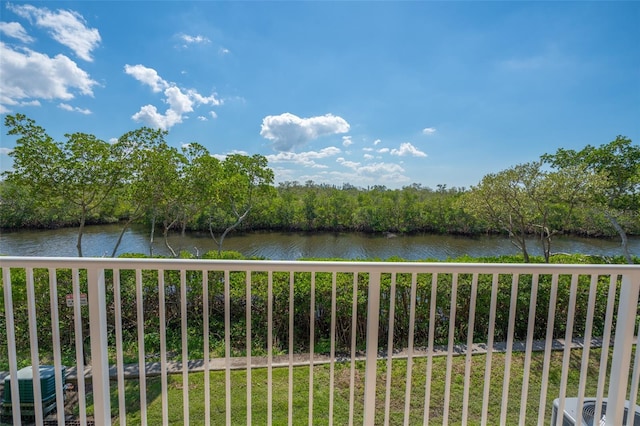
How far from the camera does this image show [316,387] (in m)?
2.69

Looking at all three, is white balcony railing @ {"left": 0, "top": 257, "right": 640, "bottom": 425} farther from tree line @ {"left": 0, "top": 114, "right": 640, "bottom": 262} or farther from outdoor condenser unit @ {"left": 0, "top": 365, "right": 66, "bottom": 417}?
tree line @ {"left": 0, "top": 114, "right": 640, "bottom": 262}

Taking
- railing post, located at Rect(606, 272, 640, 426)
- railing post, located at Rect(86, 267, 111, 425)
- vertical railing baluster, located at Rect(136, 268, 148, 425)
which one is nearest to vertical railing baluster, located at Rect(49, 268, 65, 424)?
railing post, located at Rect(86, 267, 111, 425)

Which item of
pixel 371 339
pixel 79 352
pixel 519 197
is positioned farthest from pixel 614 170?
pixel 79 352

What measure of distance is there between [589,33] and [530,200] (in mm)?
5091

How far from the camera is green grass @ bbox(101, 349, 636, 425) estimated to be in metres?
2.28

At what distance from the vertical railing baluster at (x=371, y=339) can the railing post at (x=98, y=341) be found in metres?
1.23

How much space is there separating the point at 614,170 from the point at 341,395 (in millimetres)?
9800

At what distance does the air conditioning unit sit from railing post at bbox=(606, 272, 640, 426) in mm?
56

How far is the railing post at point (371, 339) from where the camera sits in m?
1.40

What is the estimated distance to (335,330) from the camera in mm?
2008

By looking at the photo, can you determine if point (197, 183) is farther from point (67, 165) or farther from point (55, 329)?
point (55, 329)

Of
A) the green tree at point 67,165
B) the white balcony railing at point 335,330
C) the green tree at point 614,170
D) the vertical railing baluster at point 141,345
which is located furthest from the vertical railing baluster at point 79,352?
the green tree at point 614,170

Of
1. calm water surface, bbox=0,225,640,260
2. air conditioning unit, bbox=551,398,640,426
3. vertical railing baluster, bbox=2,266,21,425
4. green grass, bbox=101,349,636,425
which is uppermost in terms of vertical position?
vertical railing baluster, bbox=2,266,21,425

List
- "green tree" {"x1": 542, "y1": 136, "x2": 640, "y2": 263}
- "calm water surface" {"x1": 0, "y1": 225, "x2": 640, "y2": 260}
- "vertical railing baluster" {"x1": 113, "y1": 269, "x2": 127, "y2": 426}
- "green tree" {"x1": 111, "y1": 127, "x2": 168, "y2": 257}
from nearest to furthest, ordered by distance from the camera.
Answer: "vertical railing baluster" {"x1": 113, "y1": 269, "x2": 127, "y2": 426}
"green tree" {"x1": 111, "y1": 127, "x2": 168, "y2": 257}
"green tree" {"x1": 542, "y1": 136, "x2": 640, "y2": 263}
"calm water surface" {"x1": 0, "y1": 225, "x2": 640, "y2": 260}
